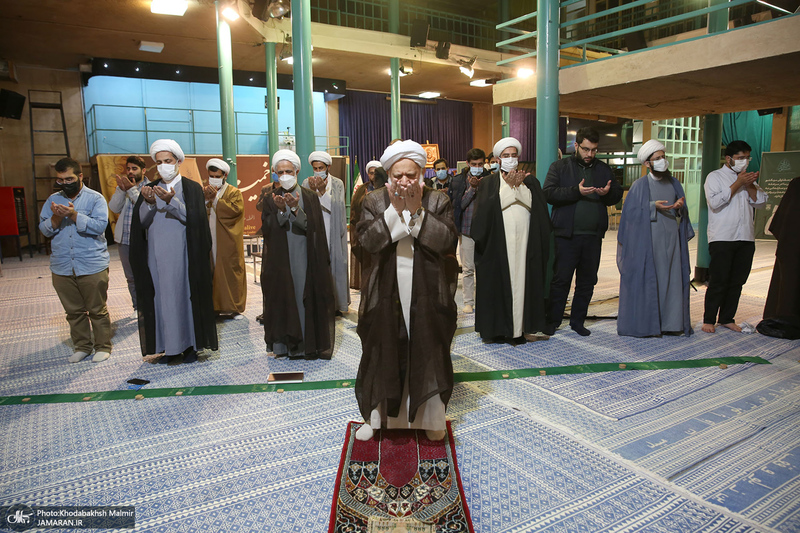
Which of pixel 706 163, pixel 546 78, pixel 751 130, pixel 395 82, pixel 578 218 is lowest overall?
pixel 578 218

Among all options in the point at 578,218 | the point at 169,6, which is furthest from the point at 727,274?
the point at 169,6

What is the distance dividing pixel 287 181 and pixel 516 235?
1.80 m

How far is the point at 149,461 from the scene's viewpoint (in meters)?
2.53

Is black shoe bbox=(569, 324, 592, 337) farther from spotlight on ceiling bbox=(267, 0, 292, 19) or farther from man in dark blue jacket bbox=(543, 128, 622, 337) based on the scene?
spotlight on ceiling bbox=(267, 0, 292, 19)

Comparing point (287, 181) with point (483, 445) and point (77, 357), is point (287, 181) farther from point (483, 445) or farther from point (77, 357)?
point (483, 445)

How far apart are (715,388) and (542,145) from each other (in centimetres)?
269

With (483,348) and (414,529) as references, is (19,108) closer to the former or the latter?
(483,348)

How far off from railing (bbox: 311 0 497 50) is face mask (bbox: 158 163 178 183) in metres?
10.7

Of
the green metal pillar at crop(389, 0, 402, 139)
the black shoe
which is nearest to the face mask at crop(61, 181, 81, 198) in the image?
the black shoe

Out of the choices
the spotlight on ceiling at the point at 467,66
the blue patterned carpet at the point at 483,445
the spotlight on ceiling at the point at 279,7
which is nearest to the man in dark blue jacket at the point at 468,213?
the blue patterned carpet at the point at 483,445

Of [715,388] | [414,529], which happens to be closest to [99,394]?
[414,529]

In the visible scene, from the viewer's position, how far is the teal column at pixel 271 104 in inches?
336

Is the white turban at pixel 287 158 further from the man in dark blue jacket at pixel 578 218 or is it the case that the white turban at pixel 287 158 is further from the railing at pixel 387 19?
the railing at pixel 387 19

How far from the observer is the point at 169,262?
3809 millimetres
